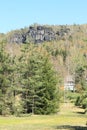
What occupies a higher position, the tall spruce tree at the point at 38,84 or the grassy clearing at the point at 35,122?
the tall spruce tree at the point at 38,84

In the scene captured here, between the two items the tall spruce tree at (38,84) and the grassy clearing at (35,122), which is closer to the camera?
the grassy clearing at (35,122)

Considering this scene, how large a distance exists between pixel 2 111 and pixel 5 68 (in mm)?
6201

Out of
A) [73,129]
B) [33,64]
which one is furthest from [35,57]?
[73,129]

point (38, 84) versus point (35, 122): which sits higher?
point (38, 84)

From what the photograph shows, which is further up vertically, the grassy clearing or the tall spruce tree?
the tall spruce tree

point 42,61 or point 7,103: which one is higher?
point 42,61

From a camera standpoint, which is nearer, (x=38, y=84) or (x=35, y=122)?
(x=35, y=122)

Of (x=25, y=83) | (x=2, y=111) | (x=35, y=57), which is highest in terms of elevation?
(x=35, y=57)

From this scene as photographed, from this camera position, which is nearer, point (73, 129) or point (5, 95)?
point (73, 129)

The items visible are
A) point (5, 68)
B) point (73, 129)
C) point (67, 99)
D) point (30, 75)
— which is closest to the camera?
point (73, 129)

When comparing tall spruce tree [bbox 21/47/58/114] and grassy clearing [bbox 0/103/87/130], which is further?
tall spruce tree [bbox 21/47/58/114]

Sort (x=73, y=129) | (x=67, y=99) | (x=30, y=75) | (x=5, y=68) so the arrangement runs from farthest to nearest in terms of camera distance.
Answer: (x=67, y=99) → (x=30, y=75) → (x=5, y=68) → (x=73, y=129)

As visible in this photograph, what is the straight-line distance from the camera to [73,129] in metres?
30.4

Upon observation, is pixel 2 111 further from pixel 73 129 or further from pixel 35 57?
pixel 73 129
